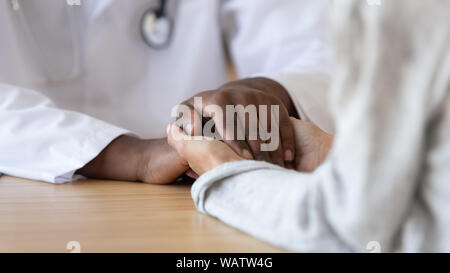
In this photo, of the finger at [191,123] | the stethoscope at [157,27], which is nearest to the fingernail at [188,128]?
the finger at [191,123]

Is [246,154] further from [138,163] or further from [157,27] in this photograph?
[157,27]

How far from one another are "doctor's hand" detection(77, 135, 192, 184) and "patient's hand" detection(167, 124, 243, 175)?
0.04 meters

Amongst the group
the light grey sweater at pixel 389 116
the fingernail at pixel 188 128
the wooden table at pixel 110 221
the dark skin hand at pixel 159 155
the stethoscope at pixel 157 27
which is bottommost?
the wooden table at pixel 110 221

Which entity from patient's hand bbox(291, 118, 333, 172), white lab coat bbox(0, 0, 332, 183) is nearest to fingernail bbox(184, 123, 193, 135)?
patient's hand bbox(291, 118, 333, 172)

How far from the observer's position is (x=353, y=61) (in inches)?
10.7

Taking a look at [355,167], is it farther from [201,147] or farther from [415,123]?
[201,147]

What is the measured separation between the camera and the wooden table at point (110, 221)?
0.37 m

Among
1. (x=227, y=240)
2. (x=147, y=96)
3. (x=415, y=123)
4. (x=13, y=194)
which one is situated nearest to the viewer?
(x=415, y=123)

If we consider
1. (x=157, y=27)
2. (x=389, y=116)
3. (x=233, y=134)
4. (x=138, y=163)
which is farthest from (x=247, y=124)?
(x=157, y=27)

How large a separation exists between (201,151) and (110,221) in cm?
10

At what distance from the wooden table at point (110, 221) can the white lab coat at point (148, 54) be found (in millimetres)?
227

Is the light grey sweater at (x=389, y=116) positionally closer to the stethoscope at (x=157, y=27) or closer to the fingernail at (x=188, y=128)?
the fingernail at (x=188, y=128)
